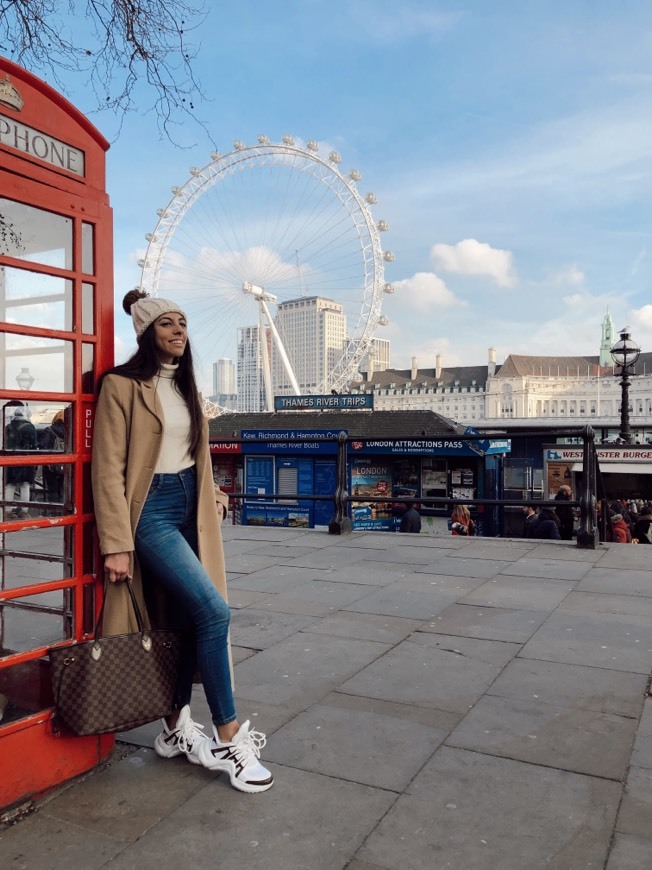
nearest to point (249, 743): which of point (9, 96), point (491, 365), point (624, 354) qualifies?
point (9, 96)

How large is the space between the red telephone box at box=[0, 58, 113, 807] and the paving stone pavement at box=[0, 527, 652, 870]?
0.27m

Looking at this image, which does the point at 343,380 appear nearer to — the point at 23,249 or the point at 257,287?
the point at 257,287

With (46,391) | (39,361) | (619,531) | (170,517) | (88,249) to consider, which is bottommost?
(619,531)

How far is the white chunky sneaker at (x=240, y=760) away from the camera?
94.4 inches

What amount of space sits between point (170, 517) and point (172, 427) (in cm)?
32

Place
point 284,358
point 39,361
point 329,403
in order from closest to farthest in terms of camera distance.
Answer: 1. point 39,361
2. point 329,403
3. point 284,358

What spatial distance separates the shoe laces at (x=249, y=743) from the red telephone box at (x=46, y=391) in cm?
51

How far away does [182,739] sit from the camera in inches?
104

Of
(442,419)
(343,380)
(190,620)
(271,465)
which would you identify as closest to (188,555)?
(190,620)

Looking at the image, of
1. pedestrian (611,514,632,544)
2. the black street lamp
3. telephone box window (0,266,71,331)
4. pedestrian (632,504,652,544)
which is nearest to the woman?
telephone box window (0,266,71,331)

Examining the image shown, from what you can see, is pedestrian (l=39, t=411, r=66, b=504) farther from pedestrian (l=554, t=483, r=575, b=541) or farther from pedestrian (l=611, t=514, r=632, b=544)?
pedestrian (l=554, t=483, r=575, b=541)

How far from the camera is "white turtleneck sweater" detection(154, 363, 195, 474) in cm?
264

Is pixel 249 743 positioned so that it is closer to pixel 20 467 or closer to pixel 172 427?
pixel 172 427

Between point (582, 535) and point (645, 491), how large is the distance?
8.56 meters
